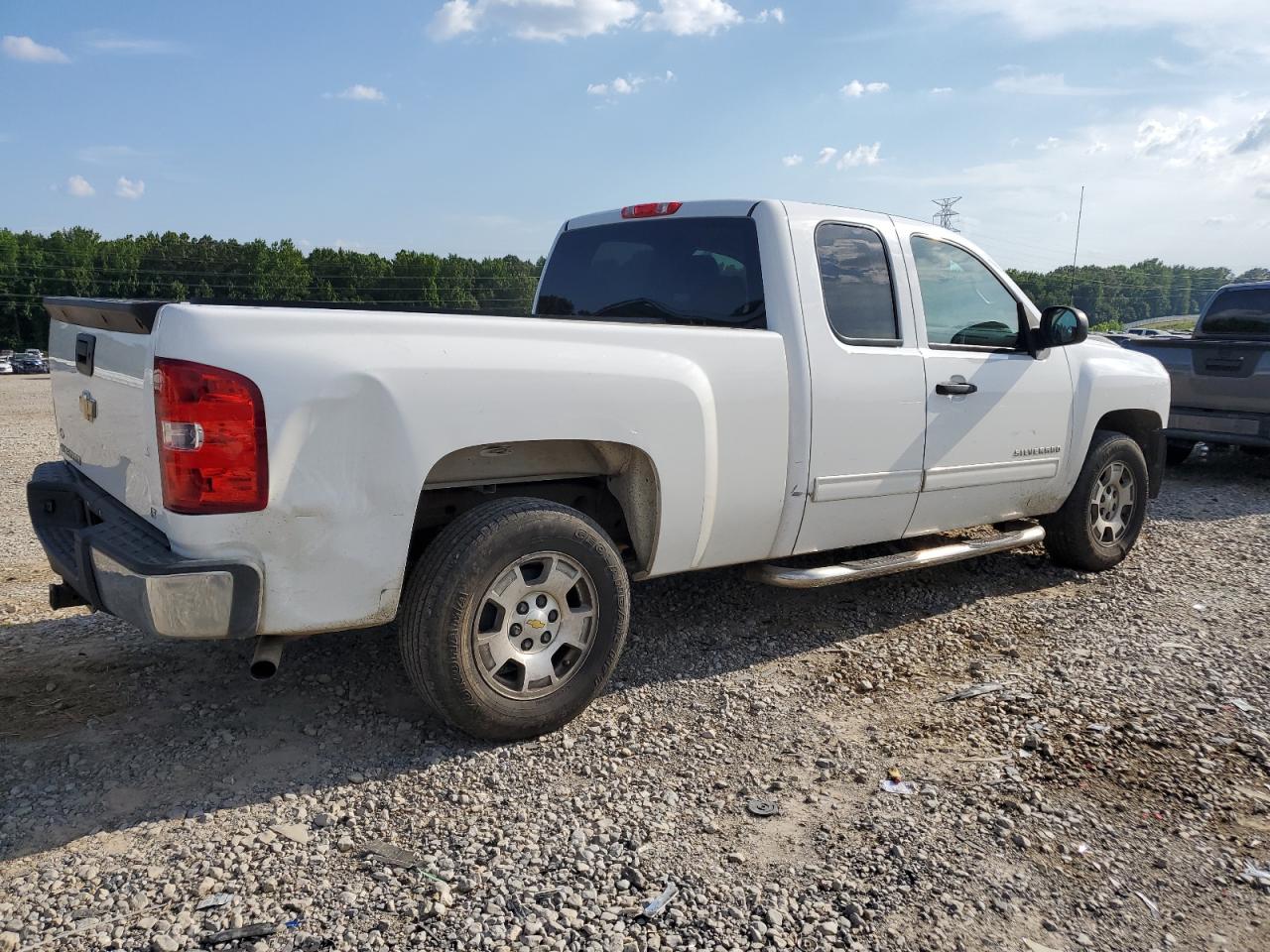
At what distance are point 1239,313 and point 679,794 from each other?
32.0ft

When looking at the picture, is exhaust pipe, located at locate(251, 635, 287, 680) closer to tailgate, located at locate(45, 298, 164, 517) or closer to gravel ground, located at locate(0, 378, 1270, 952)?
A: gravel ground, located at locate(0, 378, 1270, 952)

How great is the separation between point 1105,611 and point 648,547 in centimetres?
286

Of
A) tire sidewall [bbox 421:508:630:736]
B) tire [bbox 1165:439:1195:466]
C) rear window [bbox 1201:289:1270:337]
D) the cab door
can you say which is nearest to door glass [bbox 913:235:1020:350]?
the cab door

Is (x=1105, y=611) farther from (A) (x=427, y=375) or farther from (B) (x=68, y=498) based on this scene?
(B) (x=68, y=498)

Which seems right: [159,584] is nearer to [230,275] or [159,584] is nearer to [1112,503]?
[1112,503]

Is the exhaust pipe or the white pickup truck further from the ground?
the white pickup truck

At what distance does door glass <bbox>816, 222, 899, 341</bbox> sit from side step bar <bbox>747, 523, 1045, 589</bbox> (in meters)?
1.05

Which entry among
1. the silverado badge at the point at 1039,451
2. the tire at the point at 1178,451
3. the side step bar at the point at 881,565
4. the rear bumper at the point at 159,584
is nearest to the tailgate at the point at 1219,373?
the tire at the point at 1178,451

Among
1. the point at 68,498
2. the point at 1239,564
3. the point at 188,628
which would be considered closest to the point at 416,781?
the point at 188,628

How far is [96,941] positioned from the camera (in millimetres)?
2357

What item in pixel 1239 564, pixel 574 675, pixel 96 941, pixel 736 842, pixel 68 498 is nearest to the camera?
pixel 96 941

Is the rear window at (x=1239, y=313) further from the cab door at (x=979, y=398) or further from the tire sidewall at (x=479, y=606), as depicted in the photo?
the tire sidewall at (x=479, y=606)

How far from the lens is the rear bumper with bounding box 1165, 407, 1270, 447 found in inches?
343

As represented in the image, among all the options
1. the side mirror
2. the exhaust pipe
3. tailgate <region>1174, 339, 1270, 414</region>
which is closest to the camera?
the exhaust pipe
